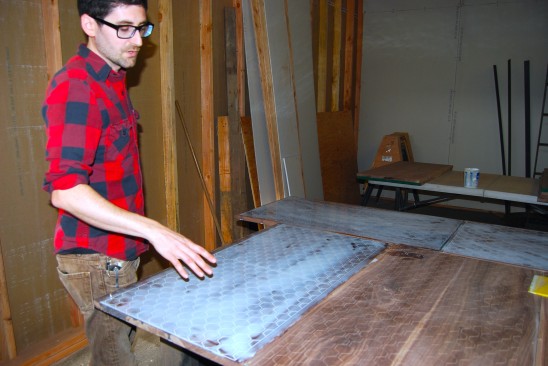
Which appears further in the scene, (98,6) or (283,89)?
(283,89)

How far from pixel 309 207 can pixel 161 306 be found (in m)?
1.13

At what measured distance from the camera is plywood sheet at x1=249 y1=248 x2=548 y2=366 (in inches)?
33.1

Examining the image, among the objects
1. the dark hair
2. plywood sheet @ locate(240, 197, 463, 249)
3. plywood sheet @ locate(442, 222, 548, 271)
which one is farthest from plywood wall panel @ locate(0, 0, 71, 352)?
plywood sheet @ locate(442, 222, 548, 271)

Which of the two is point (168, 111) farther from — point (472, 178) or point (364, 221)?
point (472, 178)

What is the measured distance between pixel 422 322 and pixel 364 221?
33.7 inches

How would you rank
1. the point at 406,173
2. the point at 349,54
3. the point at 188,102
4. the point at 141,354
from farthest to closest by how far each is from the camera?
the point at 349,54 < the point at 406,173 < the point at 188,102 < the point at 141,354

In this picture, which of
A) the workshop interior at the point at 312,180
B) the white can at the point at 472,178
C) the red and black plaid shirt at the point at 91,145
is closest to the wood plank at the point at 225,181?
the workshop interior at the point at 312,180

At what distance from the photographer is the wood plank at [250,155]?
313cm

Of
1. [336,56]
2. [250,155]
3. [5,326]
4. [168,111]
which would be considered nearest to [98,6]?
[168,111]

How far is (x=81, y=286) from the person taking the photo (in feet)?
4.28

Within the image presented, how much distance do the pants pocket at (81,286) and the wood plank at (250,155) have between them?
6.33ft

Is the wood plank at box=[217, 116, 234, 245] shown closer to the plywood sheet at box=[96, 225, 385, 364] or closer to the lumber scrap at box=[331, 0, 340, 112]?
the plywood sheet at box=[96, 225, 385, 364]

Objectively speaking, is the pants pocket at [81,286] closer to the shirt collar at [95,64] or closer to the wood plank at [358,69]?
the shirt collar at [95,64]

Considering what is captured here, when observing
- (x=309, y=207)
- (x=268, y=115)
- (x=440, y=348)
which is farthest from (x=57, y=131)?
(x=268, y=115)
